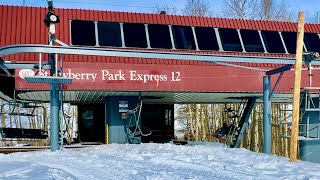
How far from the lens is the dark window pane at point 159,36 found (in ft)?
53.9

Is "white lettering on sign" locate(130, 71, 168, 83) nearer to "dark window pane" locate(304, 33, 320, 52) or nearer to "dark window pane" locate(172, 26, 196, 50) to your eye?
"dark window pane" locate(172, 26, 196, 50)

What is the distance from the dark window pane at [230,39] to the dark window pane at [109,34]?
4405 millimetres

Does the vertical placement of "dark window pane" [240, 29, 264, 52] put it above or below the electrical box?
above

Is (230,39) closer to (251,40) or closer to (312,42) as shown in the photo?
(251,40)

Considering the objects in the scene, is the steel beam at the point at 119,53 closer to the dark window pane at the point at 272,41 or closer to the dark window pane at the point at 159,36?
the dark window pane at the point at 159,36

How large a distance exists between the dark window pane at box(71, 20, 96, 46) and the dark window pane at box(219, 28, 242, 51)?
540cm

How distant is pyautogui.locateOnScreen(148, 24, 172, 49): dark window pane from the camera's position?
1644 centimetres

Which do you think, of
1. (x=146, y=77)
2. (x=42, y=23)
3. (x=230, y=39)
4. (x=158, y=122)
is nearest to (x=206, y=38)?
(x=230, y=39)

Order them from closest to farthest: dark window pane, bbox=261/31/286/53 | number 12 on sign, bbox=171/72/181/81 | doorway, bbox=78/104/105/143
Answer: number 12 on sign, bbox=171/72/181/81 → dark window pane, bbox=261/31/286/53 → doorway, bbox=78/104/105/143

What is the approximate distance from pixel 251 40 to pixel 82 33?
714cm

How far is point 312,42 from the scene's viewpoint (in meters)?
18.6

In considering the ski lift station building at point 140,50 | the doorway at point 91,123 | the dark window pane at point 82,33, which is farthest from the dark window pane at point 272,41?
the doorway at point 91,123

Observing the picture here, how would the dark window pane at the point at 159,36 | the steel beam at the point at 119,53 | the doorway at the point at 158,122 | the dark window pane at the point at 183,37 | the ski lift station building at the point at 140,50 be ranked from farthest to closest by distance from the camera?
the doorway at the point at 158,122 < the dark window pane at the point at 183,37 < the dark window pane at the point at 159,36 < the ski lift station building at the point at 140,50 < the steel beam at the point at 119,53

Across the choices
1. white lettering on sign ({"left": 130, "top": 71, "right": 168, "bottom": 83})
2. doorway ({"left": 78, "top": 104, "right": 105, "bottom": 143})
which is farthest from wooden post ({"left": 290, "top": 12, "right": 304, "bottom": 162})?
doorway ({"left": 78, "top": 104, "right": 105, "bottom": 143})
